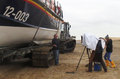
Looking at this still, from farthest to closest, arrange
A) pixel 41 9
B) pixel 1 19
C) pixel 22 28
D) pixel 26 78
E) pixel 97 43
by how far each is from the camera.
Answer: pixel 41 9
pixel 97 43
pixel 22 28
pixel 26 78
pixel 1 19

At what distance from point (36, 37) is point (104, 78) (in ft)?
12.3

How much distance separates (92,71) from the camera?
861 cm

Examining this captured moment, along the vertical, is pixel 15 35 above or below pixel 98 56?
above

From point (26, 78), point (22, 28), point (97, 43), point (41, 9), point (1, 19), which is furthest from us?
point (41, 9)

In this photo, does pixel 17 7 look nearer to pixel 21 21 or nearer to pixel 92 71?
pixel 21 21

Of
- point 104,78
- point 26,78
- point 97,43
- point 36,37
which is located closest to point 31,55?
point 36,37

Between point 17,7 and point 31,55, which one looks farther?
point 31,55

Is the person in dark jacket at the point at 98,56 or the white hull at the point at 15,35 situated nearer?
the white hull at the point at 15,35

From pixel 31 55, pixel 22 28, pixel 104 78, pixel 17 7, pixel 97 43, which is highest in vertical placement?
pixel 17 7

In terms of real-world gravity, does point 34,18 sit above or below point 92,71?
above

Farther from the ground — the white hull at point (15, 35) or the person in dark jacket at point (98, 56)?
the white hull at point (15, 35)

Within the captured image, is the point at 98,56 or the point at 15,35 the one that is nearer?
the point at 15,35

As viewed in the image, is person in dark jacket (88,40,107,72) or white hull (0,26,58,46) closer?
white hull (0,26,58,46)

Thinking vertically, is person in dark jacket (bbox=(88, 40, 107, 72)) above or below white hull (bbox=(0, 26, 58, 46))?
below
